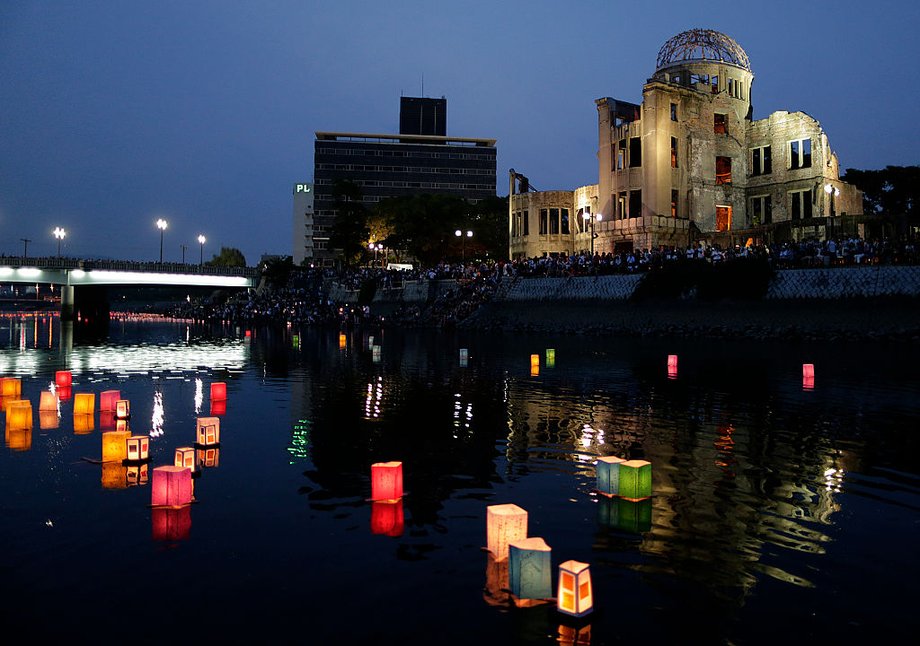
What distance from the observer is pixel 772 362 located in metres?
27.5

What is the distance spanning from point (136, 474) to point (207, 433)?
1914 mm

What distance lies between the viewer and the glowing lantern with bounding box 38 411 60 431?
46.5 ft

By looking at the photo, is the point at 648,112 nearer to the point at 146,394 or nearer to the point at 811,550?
the point at 146,394

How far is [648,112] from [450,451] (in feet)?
179

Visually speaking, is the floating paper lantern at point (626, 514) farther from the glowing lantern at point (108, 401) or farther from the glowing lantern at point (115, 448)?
the glowing lantern at point (108, 401)

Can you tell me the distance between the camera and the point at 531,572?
5.92m

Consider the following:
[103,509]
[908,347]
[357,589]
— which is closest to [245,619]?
[357,589]

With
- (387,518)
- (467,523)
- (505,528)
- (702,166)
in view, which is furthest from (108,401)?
(702,166)

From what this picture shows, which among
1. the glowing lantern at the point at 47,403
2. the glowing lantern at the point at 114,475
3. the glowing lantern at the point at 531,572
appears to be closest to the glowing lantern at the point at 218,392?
the glowing lantern at the point at 47,403

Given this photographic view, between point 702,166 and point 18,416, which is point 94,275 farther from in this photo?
point 18,416

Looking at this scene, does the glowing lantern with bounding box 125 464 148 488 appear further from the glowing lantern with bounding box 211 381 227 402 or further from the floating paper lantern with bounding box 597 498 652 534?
the glowing lantern with bounding box 211 381 227 402

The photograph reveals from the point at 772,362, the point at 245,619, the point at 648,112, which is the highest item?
the point at 648,112

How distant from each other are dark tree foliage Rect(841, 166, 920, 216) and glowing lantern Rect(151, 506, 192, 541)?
3334 inches

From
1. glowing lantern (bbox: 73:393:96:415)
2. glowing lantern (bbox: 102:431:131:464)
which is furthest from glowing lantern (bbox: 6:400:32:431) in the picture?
glowing lantern (bbox: 102:431:131:464)
